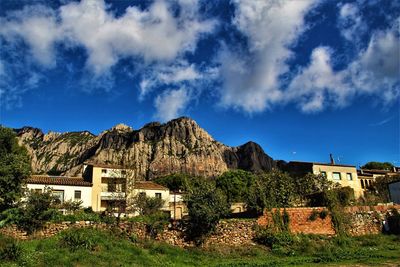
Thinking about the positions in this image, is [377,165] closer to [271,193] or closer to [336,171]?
[336,171]

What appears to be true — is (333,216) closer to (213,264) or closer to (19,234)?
(213,264)

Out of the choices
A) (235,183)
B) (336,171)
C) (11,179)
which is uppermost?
(235,183)

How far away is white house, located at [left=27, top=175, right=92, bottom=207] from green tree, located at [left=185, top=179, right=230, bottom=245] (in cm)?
2915

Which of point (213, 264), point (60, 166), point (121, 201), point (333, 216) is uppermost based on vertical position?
point (60, 166)

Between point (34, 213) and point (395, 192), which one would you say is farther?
point (395, 192)

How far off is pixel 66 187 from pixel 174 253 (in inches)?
1286

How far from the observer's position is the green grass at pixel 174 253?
20.0 metres

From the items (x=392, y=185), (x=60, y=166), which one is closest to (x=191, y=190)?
(x=392, y=185)

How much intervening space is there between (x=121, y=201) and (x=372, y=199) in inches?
961

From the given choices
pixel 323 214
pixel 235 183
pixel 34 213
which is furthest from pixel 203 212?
pixel 235 183

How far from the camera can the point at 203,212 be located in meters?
25.6

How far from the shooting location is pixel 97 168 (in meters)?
57.3

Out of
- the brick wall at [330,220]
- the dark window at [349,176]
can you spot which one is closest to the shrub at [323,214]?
the brick wall at [330,220]

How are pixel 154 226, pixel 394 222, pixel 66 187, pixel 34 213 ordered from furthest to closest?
pixel 66 187 → pixel 394 222 → pixel 154 226 → pixel 34 213
